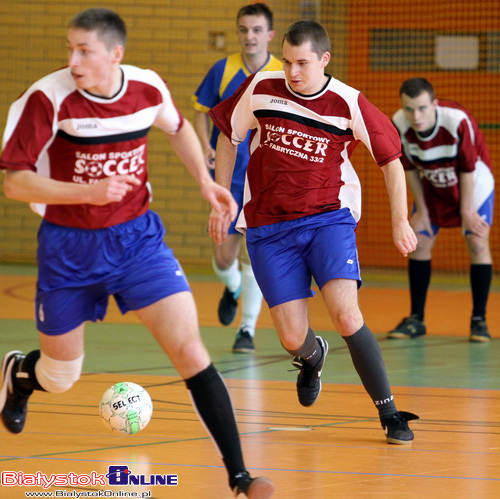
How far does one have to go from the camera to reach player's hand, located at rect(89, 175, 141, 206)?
3082 mm

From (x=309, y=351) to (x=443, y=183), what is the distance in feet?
10.2

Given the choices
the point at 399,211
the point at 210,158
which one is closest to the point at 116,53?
the point at 399,211

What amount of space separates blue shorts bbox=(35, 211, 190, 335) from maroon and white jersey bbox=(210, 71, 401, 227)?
1036 mm

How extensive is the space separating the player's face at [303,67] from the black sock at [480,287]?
137 inches

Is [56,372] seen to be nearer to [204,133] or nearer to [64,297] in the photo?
[64,297]

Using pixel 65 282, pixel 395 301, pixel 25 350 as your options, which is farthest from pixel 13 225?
pixel 65 282

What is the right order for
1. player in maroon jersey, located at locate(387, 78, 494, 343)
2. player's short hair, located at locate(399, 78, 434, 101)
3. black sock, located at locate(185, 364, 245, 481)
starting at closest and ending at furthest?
black sock, located at locate(185, 364, 245, 481), player's short hair, located at locate(399, 78, 434, 101), player in maroon jersey, located at locate(387, 78, 494, 343)

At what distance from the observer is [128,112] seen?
346 cm

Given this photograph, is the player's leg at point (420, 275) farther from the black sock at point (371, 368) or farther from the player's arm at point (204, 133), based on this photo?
the black sock at point (371, 368)

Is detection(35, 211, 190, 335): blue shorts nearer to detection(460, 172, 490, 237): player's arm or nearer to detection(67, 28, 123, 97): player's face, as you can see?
detection(67, 28, 123, 97): player's face

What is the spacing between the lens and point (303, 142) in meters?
4.40

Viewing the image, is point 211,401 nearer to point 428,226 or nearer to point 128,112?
point 128,112

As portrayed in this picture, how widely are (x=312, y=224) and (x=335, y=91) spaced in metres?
0.61

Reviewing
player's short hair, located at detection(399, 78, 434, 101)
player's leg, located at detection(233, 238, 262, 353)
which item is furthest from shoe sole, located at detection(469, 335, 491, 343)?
player's short hair, located at detection(399, 78, 434, 101)
